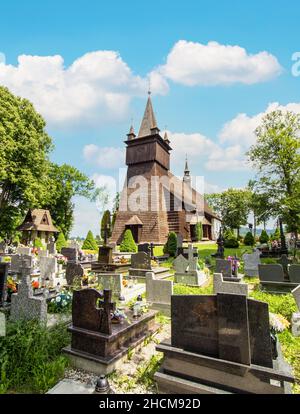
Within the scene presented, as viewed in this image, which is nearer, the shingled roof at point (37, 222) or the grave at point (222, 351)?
the grave at point (222, 351)

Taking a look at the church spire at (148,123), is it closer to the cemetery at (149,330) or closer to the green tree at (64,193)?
the green tree at (64,193)

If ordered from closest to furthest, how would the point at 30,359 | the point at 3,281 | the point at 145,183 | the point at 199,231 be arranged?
the point at 30,359 → the point at 3,281 → the point at 145,183 → the point at 199,231

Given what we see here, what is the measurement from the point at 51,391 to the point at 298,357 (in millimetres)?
4303

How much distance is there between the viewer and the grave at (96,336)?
398 centimetres

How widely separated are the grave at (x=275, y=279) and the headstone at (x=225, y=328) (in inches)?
270

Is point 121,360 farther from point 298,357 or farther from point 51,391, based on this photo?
point 298,357

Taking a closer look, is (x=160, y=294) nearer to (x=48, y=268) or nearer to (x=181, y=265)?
(x=181, y=265)

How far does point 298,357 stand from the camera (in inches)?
175

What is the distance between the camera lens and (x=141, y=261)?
12.0 meters

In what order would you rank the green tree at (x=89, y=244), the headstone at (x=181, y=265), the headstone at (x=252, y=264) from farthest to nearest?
the green tree at (x=89, y=244), the headstone at (x=252, y=264), the headstone at (x=181, y=265)

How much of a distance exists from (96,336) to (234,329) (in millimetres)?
2268

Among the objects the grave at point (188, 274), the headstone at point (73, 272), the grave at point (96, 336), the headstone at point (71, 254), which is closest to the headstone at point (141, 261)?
the grave at point (188, 274)

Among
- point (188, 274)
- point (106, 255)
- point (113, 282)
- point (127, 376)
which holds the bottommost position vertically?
point (127, 376)

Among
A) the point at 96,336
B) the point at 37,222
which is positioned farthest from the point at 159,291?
the point at 37,222
